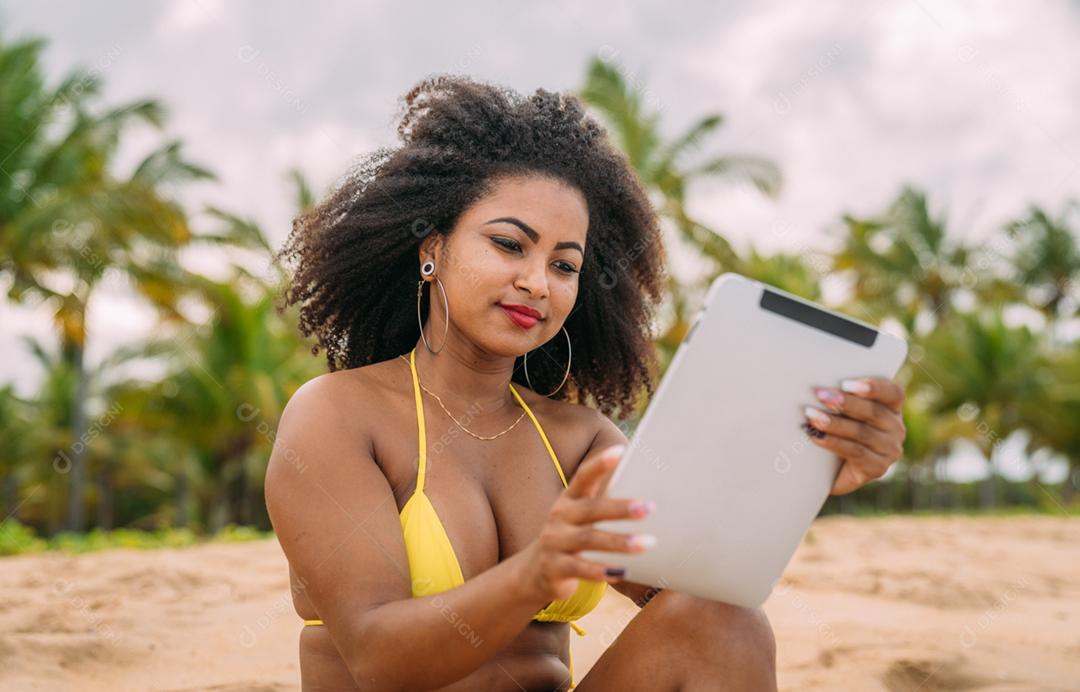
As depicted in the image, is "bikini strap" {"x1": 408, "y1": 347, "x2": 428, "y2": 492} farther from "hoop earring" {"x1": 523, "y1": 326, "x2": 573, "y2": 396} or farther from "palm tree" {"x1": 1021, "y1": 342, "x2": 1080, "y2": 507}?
"palm tree" {"x1": 1021, "y1": 342, "x2": 1080, "y2": 507}

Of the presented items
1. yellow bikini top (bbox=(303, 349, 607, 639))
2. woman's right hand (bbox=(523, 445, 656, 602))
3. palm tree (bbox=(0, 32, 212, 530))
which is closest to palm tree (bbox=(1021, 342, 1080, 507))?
palm tree (bbox=(0, 32, 212, 530))

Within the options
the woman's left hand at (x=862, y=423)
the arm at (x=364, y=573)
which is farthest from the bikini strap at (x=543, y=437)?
the woman's left hand at (x=862, y=423)

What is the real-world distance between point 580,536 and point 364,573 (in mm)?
538

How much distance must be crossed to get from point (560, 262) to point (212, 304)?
16.5 metres

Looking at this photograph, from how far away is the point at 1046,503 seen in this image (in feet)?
95.8

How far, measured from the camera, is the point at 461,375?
7.51ft

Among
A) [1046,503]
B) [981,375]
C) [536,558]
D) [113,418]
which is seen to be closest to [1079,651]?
[536,558]

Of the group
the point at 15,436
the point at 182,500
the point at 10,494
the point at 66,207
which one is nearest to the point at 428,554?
the point at 66,207

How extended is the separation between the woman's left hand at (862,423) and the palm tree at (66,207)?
14497 mm

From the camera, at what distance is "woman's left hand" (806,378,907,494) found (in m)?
1.69

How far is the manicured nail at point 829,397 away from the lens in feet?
5.52

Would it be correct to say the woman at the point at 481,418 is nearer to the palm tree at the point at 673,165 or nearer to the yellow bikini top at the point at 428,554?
the yellow bikini top at the point at 428,554

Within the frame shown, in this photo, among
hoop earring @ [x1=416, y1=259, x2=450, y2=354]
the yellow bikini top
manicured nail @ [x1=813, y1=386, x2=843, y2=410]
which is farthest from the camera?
hoop earring @ [x1=416, y1=259, x2=450, y2=354]

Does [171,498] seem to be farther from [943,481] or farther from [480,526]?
[480,526]
